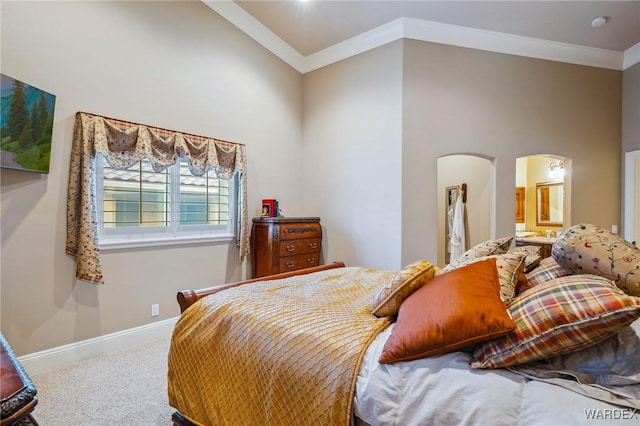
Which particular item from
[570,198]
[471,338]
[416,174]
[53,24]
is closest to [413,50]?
[416,174]

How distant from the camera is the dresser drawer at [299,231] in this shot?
13.1ft

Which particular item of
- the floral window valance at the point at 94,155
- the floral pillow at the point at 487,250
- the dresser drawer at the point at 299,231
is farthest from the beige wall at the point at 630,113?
the floral window valance at the point at 94,155

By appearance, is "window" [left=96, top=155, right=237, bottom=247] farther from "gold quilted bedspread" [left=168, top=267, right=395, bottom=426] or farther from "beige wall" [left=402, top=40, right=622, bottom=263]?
"beige wall" [left=402, top=40, right=622, bottom=263]

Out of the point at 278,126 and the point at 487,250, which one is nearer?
the point at 487,250

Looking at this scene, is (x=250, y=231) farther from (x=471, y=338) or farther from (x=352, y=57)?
(x=471, y=338)

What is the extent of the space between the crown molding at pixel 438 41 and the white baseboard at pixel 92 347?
3.55 metres

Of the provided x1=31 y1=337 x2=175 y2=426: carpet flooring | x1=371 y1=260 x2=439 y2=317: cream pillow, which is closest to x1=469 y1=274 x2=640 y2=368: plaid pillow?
x1=371 y1=260 x2=439 y2=317: cream pillow

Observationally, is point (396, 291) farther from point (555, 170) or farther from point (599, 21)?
point (555, 170)

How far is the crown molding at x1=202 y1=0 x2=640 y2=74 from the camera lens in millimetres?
3967

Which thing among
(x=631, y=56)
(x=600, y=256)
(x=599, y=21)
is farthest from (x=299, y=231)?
(x=631, y=56)

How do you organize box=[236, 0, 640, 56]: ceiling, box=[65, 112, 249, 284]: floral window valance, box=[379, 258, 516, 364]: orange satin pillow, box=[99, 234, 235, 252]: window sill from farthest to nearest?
box=[236, 0, 640, 56]: ceiling, box=[99, 234, 235, 252]: window sill, box=[65, 112, 249, 284]: floral window valance, box=[379, 258, 516, 364]: orange satin pillow

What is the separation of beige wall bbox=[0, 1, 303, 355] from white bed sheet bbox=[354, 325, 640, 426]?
107 inches

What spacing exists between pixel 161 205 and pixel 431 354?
10.2ft

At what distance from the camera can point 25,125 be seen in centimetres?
230
